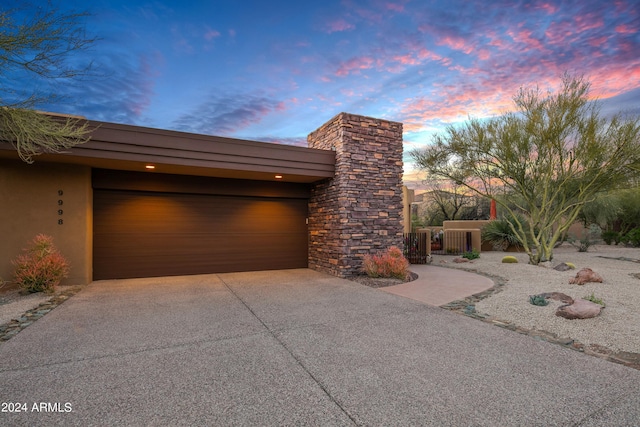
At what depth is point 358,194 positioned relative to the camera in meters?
8.47

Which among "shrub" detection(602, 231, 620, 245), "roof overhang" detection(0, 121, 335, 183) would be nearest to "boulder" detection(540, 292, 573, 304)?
"roof overhang" detection(0, 121, 335, 183)

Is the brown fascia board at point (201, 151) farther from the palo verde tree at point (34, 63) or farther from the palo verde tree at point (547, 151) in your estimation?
the palo verde tree at point (547, 151)

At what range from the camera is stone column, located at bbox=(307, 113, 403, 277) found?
831 centimetres

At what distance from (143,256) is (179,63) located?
551 centimetres

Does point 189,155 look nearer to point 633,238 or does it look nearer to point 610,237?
point 633,238

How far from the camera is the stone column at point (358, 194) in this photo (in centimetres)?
831

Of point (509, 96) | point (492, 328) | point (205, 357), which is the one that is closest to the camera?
point (205, 357)

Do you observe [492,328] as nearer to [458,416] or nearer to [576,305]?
[576,305]

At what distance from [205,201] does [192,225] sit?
77cm

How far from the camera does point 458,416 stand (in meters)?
2.29

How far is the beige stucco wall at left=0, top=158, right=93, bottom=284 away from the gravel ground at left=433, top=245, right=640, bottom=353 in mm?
8639

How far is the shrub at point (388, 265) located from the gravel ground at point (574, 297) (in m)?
2.15

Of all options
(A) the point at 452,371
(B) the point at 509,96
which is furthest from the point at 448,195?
(A) the point at 452,371

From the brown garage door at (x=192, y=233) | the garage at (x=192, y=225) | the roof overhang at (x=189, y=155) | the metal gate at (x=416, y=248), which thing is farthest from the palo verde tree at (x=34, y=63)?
the metal gate at (x=416, y=248)
